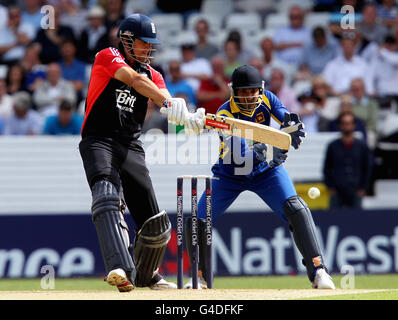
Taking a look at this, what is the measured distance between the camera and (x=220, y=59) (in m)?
13.8

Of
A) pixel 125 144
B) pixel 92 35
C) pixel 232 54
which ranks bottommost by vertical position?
pixel 125 144

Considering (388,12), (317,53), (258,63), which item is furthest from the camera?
(388,12)

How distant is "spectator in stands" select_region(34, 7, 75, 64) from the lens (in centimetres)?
1506

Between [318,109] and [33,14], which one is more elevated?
[33,14]

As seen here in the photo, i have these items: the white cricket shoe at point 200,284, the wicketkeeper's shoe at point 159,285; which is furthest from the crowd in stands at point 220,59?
the wicketkeeper's shoe at point 159,285

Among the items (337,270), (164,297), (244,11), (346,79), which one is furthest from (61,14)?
(164,297)

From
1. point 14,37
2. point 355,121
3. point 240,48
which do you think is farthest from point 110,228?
point 14,37

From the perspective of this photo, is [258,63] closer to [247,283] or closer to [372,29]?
[372,29]

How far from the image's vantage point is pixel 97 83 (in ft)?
24.4

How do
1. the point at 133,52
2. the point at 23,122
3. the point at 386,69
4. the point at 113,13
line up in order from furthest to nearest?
the point at 113,13 → the point at 386,69 → the point at 23,122 → the point at 133,52

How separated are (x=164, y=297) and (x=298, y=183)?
20.5 ft

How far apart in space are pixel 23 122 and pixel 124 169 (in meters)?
6.74
